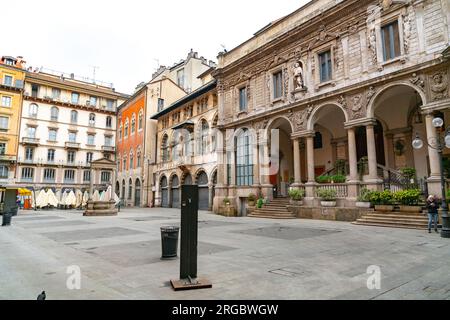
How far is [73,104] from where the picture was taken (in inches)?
1873

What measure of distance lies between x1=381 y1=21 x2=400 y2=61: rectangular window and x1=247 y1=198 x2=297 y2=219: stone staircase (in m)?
10.6

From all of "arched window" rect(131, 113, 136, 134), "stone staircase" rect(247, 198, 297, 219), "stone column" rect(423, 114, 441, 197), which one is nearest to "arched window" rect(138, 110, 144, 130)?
"arched window" rect(131, 113, 136, 134)

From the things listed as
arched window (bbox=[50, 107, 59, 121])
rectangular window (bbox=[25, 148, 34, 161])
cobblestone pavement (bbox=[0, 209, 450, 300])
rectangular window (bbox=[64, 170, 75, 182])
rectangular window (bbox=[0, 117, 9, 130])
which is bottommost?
cobblestone pavement (bbox=[0, 209, 450, 300])

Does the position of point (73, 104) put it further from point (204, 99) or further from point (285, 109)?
point (285, 109)

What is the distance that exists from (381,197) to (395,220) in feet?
5.15

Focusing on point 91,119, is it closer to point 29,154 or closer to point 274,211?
point 29,154

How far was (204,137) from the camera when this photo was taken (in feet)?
98.9

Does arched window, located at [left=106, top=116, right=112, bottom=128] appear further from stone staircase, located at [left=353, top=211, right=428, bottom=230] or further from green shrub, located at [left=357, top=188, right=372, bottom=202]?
stone staircase, located at [left=353, top=211, right=428, bottom=230]

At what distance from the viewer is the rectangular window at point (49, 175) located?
145 ft

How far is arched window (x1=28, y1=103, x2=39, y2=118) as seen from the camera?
43.9 meters

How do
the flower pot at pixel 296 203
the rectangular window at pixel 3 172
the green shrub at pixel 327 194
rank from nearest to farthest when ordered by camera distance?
1. the green shrub at pixel 327 194
2. the flower pot at pixel 296 203
3. the rectangular window at pixel 3 172

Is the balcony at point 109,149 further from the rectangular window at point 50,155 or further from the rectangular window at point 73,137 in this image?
the rectangular window at point 50,155

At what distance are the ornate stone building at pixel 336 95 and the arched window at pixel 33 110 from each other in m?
33.2

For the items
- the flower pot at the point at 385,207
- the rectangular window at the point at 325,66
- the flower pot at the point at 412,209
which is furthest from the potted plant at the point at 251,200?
the flower pot at the point at 412,209
